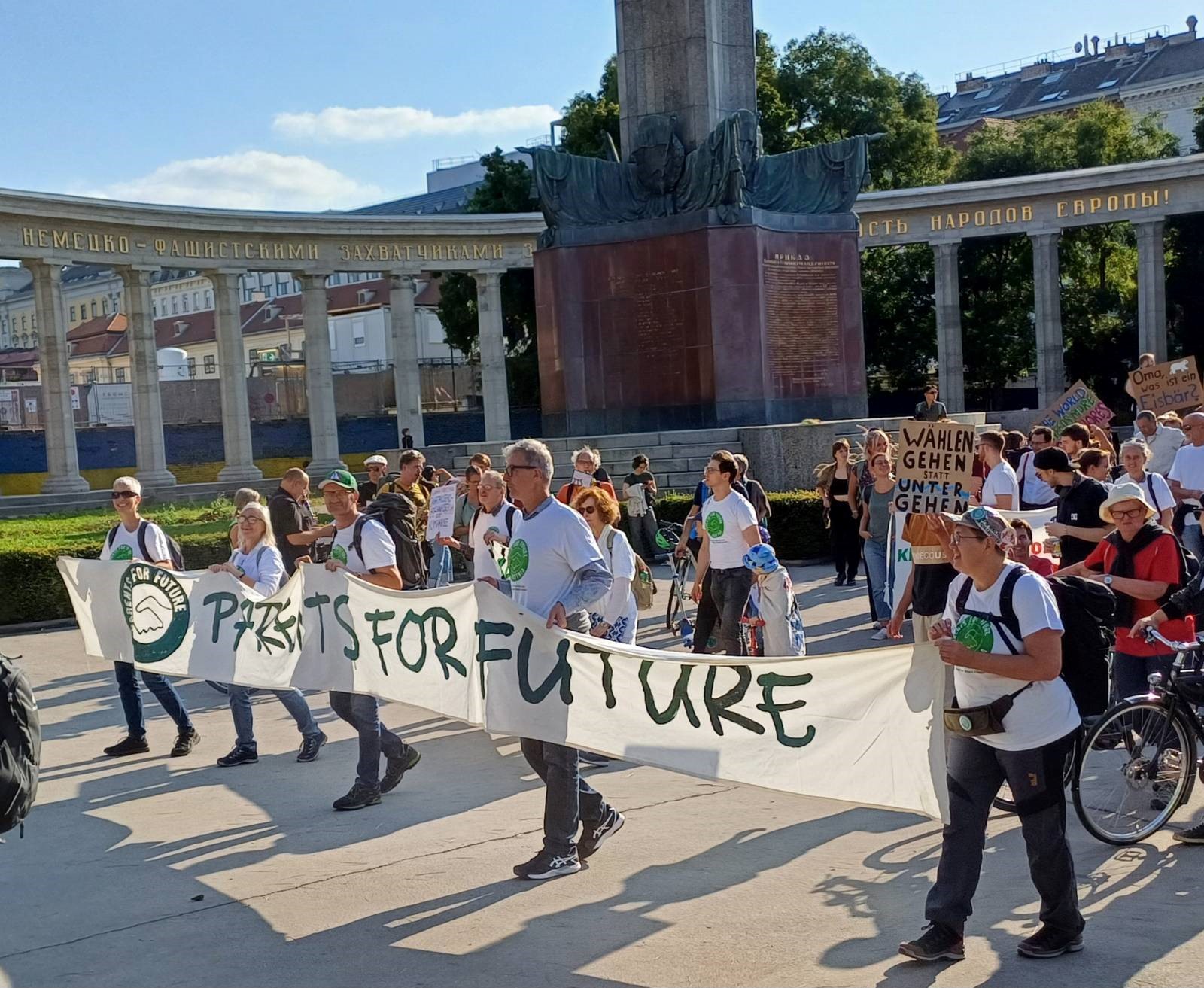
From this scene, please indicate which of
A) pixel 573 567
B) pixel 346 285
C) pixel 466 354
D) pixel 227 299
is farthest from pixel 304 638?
pixel 346 285

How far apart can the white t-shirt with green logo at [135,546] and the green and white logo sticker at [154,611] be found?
242 millimetres

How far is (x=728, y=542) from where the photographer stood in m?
10.8

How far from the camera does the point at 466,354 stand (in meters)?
54.2

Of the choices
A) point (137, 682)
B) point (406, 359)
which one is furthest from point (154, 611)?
point (406, 359)

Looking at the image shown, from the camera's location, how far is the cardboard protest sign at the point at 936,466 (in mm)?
11062

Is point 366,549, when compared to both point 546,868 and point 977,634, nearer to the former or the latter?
point 546,868

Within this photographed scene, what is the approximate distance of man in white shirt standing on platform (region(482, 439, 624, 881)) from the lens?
729cm

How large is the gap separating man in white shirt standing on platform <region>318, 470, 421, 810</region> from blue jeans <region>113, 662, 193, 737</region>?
1.76m

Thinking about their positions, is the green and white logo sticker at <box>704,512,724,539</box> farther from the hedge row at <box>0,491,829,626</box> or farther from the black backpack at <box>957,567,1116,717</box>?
the hedge row at <box>0,491,829,626</box>

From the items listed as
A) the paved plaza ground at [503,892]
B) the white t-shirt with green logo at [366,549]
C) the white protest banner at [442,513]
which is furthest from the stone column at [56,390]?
the white t-shirt with green logo at [366,549]

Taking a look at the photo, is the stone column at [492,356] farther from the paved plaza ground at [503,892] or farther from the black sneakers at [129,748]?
the paved plaza ground at [503,892]

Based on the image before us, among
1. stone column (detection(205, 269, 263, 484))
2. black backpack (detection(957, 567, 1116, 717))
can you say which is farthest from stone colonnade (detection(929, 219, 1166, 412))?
black backpack (detection(957, 567, 1116, 717))

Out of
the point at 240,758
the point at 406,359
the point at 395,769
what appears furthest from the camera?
the point at 406,359

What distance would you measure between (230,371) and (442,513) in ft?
89.7
